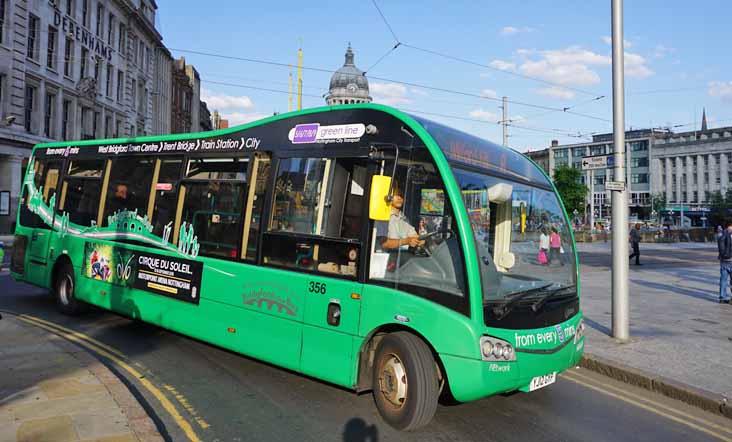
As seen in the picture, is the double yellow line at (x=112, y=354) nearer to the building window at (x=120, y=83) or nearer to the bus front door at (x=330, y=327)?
the bus front door at (x=330, y=327)

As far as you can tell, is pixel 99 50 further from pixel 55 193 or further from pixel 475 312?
pixel 475 312

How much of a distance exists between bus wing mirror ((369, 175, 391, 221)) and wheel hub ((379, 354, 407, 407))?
50.7 inches

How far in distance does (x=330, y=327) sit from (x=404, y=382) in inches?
36.1

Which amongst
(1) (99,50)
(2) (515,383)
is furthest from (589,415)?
(1) (99,50)

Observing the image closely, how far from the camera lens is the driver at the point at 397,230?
4785 millimetres

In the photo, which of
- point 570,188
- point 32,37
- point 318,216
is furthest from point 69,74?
point 570,188

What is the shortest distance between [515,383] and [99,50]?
1463 inches

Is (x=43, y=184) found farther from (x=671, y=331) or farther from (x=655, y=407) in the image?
(x=671, y=331)

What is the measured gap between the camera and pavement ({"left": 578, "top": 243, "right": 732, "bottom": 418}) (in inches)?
234

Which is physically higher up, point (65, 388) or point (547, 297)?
point (547, 297)

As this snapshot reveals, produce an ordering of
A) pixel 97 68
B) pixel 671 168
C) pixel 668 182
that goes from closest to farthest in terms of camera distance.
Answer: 1. pixel 97 68
2. pixel 671 168
3. pixel 668 182

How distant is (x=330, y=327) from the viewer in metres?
5.11

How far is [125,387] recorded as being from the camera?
5324 millimetres

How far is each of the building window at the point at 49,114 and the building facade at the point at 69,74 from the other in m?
0.05
